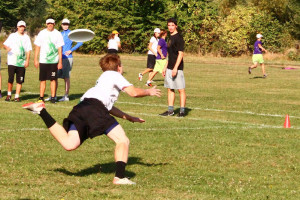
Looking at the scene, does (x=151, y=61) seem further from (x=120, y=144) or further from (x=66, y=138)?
(x=66, y=138)

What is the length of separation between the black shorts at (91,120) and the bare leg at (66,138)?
0.26ft

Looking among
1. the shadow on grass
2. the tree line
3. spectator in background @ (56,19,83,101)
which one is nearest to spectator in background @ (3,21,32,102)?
spectator in background @ (56,19,83,101)

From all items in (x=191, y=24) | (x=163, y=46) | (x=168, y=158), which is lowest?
(x=168, y=158)

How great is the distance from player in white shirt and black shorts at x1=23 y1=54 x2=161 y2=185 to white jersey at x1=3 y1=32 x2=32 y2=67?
9797 millimetres

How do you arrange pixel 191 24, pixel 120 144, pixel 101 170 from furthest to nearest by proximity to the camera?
pixel 191 24
pixel 101 170
pixel 120 144

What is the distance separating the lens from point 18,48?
17031 mm

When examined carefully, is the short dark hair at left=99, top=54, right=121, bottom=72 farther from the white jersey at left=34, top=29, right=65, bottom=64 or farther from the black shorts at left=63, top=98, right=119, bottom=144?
the white jersey at left=34, top=29, right=65, bottom=64

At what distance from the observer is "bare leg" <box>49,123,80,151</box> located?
7.45 m

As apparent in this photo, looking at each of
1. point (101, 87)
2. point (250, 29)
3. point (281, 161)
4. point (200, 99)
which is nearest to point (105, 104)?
point (101, 87)

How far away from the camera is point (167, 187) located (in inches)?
293

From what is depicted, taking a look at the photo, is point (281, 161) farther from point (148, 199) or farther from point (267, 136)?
point (148, 199)

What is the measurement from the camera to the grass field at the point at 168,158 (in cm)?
727

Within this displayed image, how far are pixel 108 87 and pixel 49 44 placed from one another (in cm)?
912

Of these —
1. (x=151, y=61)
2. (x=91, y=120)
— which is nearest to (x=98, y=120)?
(x=91, y=120)
